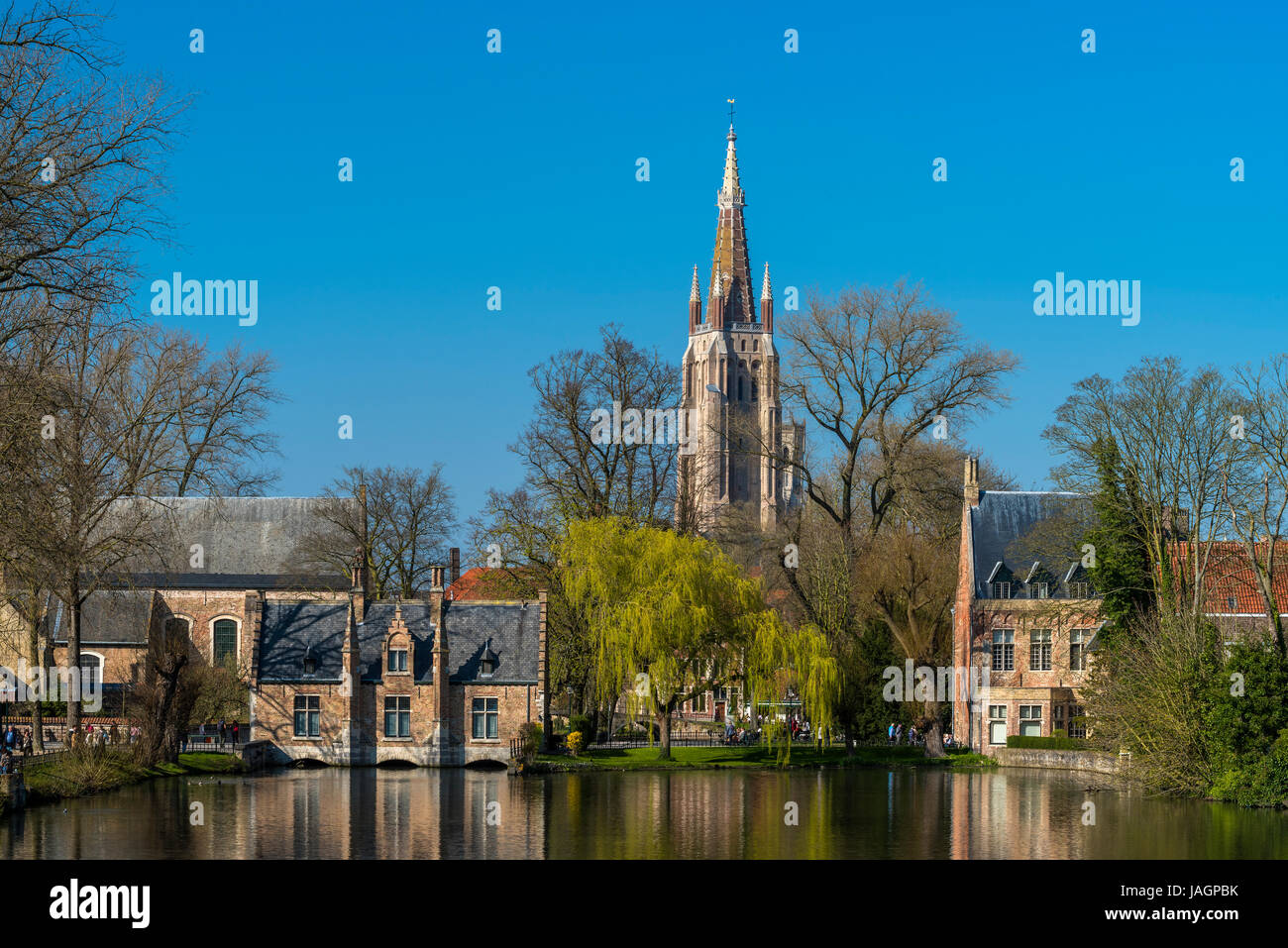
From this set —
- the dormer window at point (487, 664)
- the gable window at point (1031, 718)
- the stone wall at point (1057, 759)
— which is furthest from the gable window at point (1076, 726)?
the dormer window at point (487, 664)

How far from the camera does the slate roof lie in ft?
145

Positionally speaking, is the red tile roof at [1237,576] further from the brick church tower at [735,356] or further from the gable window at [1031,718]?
the brick church tower at [735,356]

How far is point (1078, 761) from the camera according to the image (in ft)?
141

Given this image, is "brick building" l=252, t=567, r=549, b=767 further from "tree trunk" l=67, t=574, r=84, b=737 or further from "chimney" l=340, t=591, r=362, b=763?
"tree trunk" l=67, t=574, r=84, b=737

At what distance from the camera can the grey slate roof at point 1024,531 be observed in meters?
45.8

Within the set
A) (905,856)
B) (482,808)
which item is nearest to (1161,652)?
(905,856)

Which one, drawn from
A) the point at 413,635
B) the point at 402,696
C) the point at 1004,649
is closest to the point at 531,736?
the point at 402,696

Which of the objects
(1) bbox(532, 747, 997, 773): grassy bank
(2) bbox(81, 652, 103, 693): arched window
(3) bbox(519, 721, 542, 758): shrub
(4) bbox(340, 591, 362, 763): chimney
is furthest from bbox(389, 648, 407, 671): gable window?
(2) bbox(81, 652, 103, 693): arched window

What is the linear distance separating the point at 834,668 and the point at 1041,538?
27.8 ft

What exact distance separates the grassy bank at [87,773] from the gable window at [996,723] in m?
24.9

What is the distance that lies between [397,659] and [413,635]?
974mm

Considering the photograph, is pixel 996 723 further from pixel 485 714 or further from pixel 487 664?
pixel 487 664

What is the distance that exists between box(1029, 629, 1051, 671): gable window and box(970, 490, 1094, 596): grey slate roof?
2.04 meters

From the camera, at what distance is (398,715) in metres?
43.9
